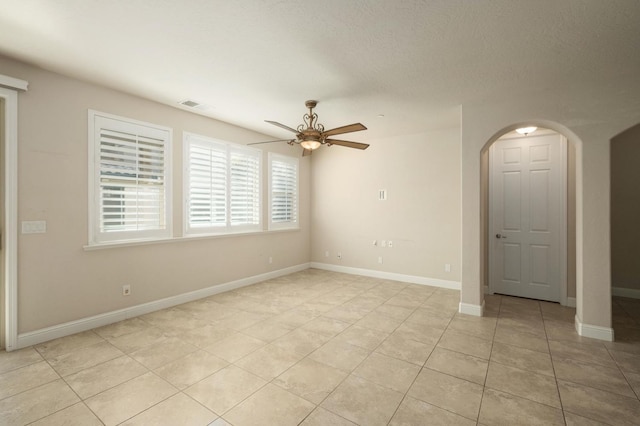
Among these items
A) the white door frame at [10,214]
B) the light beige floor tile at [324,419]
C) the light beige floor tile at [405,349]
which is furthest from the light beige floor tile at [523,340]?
the white door frame at [10,214]

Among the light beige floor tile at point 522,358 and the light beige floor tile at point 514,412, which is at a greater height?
the light beige floor tile at point 522,358

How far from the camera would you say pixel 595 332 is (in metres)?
3.20

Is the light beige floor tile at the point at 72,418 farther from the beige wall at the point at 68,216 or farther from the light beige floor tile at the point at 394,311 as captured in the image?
the light beige floor tile at the point at 394,311

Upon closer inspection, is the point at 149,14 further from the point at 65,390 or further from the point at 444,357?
the point at 444,357

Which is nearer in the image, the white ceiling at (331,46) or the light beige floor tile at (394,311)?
the white ceiling at (331,46)

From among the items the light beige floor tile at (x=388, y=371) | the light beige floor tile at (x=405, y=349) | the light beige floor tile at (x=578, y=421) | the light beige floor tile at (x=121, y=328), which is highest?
the light beige floor tile at (x=121, y=328)

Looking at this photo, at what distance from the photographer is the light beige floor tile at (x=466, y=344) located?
288 centimetres

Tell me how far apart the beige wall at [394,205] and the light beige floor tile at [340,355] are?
2984mm

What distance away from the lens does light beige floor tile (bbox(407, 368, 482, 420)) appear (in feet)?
6.81

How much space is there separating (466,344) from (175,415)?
8.96ft

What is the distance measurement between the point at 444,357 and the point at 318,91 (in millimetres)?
3219

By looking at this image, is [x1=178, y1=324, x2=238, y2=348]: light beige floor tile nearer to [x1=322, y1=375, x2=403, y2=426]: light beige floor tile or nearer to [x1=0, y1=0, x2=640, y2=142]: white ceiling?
[x1=322, y1=375, x2=403, y2=426]: light beige floor tile

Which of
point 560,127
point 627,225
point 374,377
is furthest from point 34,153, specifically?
point 627,225

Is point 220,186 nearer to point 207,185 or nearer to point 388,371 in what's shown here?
point 207,185
